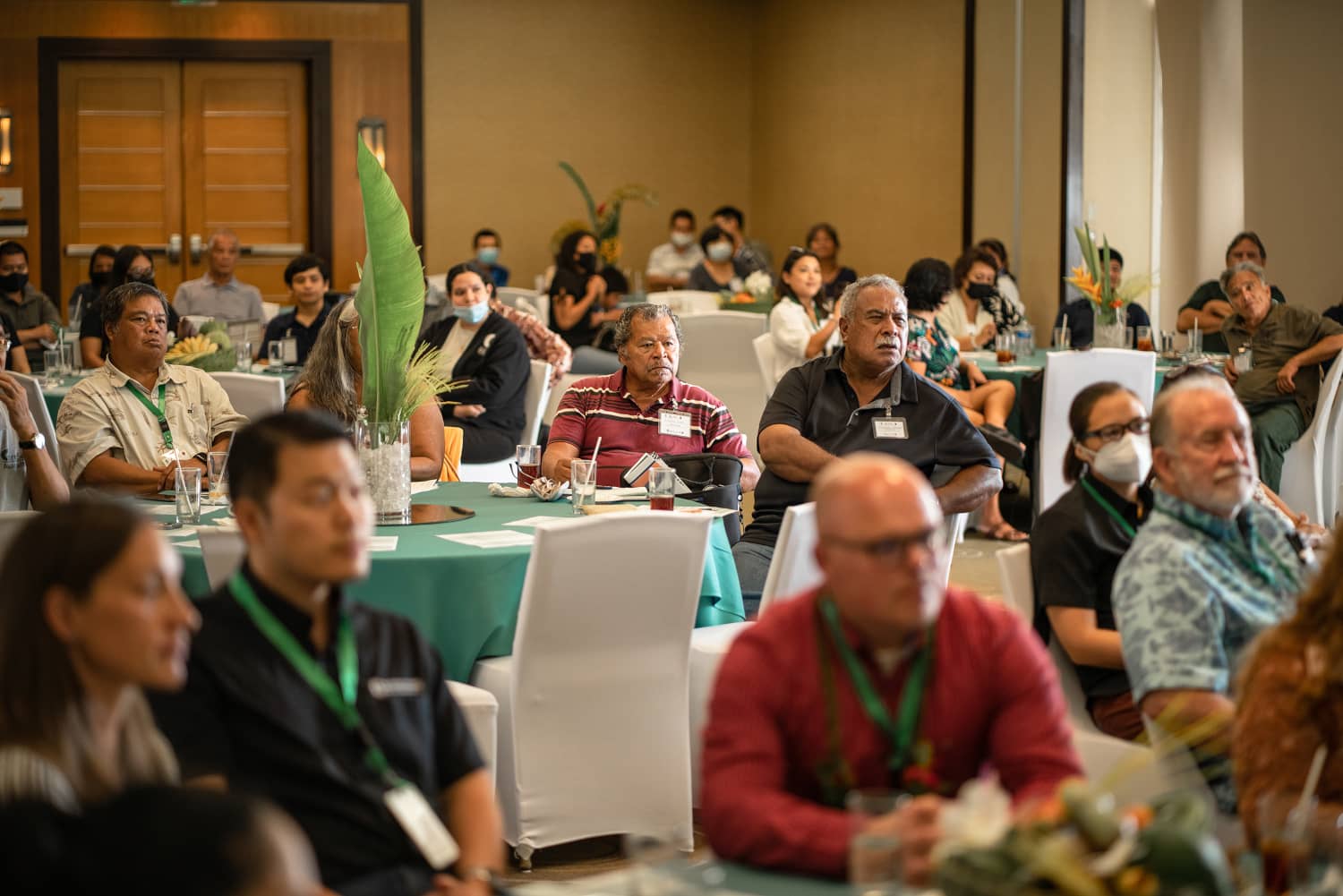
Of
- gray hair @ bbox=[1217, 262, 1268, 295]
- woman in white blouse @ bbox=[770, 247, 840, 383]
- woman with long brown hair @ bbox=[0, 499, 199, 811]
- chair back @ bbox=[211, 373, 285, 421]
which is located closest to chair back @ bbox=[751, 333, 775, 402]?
woman in white blouse @ bbox=[770, 247, 840, 383]

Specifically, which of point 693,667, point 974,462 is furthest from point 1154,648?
point 974,462

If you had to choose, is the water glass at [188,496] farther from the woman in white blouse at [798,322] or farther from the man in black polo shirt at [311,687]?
the woman in white blouse at [798,322]

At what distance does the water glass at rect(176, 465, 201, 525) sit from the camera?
14.0 ft

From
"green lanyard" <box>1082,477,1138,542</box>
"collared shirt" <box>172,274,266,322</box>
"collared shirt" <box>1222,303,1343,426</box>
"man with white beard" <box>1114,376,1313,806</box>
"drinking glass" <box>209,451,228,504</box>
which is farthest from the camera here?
"collared shirt" <box>172,274,266,322</box>

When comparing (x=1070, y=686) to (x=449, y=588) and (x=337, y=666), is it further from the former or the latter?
(x=337, y=666)

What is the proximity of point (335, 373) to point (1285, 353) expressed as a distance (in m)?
4.96

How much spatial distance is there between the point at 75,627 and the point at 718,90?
47.7 feet

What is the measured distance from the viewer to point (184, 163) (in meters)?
14.5

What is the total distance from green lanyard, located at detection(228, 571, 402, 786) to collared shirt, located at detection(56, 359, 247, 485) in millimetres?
3055

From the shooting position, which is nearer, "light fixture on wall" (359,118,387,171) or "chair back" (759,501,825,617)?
"chair back" (759,501,825,617)

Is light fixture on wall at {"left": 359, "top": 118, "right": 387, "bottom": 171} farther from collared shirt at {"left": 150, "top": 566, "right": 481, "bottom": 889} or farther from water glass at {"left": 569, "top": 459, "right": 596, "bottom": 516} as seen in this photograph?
collared shirt at {"left": 150, "top": 566, "right": 481, "bottom": 889}

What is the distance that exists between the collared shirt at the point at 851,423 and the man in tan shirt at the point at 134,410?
176cm

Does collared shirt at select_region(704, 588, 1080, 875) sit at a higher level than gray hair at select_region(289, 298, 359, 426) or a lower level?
lower

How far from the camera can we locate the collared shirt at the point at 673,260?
1490 cm
